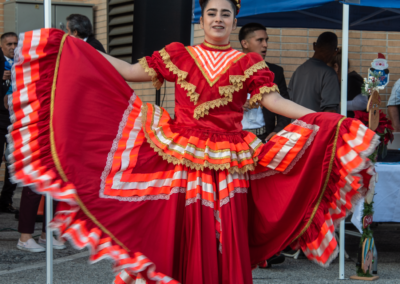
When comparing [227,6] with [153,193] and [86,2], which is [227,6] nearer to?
[153,193]

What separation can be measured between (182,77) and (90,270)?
199 centimetres

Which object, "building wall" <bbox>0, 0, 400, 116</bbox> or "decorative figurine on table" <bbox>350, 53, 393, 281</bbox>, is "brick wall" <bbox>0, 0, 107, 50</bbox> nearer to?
"building wall" <bbox>0, 0, 400, 116</bbox>

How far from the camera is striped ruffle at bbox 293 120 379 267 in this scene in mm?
2699

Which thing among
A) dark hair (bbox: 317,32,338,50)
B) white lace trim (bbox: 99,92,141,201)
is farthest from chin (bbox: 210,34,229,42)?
dark hair (bbox: 317,32,338,50)

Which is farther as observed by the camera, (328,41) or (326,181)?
(328,41)

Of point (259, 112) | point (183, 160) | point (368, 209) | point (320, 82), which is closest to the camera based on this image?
point (183, 160)

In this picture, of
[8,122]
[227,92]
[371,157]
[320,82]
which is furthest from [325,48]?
[8,122]

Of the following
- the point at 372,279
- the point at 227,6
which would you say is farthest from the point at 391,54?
the point at 227,6

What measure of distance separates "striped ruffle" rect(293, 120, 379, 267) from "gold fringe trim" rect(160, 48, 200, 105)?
0.78 metres

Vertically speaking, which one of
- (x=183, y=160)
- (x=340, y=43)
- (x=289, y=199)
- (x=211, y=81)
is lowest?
(x=289, y=199)

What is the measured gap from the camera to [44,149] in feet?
8.68

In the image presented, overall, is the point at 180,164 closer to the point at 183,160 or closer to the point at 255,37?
the point at 183,160

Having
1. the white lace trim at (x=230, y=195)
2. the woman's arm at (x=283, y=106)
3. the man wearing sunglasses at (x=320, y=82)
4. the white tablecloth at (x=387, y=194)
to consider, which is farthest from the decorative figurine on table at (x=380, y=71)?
the white lace trim at (x=230, y=195)

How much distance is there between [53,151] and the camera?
2.65 metres
